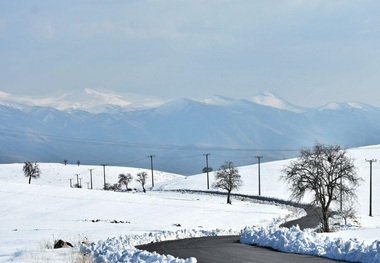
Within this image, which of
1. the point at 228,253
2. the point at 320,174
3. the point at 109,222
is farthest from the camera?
the point at 320,174

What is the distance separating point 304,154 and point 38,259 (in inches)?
1584

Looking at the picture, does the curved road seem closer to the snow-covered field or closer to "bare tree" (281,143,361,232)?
the snow-covered field

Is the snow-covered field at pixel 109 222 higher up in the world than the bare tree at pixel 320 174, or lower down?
lower down

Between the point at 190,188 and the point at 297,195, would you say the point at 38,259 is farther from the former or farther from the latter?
the point at 190,188

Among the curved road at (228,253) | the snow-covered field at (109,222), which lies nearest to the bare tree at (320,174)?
the snow-covered field at (109,222)

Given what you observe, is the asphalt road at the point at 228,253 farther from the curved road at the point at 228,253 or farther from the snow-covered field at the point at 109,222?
the snow-covered field at the point at 109,222

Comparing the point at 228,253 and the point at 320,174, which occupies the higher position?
the point at 320,174

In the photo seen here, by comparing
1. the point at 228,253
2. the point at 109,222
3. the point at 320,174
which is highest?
the point at 320,174

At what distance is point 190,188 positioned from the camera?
160000mm

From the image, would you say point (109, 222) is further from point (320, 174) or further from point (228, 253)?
point (228, 253)

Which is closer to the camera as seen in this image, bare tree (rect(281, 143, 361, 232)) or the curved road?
the curved road

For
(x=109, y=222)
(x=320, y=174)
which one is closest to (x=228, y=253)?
(x=109, y=222)

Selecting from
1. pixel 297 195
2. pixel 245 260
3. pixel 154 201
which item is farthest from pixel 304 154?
pixel 245 260

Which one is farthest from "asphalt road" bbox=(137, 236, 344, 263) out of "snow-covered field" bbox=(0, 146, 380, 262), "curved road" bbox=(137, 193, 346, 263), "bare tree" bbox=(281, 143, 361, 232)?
"bare tree" bbox=(281, 143, 361, 232)
